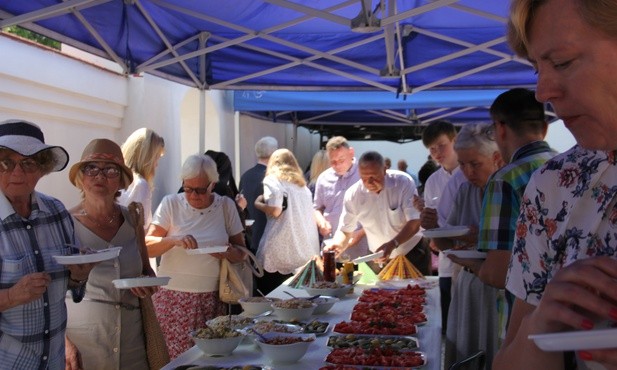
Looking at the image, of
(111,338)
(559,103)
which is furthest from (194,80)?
(559,103)

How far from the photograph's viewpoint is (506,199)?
2379 mm

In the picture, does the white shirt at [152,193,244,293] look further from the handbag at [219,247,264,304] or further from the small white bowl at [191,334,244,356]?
the small white bowl at [191,334,244,356]

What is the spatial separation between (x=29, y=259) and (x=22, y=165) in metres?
0.32

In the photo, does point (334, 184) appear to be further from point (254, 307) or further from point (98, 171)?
point (98, 171)

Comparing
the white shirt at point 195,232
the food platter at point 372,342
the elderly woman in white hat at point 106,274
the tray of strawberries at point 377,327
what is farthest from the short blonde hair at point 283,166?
the food platter at point 372,342

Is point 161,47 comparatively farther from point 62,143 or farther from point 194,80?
point 62,143

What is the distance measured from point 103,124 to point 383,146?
16541 mm

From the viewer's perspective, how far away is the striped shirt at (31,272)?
2240 mm

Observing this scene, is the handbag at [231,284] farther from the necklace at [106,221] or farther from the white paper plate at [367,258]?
the necklace at [106,221]

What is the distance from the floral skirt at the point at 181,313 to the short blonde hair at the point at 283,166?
190cm

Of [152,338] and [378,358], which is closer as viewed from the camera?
[378,358]

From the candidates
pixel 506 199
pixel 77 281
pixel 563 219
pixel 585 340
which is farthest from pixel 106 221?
pixel 585 340

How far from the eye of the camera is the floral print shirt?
895 mm

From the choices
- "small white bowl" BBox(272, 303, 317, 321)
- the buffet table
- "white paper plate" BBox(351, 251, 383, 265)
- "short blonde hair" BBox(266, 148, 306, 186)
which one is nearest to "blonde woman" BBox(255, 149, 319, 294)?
"short blonde hair" BBox(266, 148, 306, 186)
